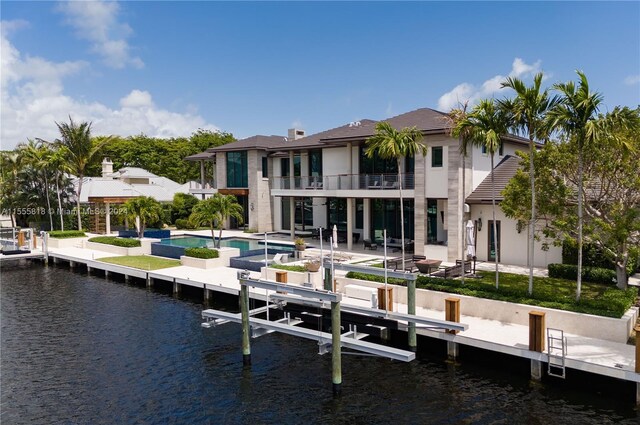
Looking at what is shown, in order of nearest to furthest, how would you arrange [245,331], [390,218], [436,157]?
[245,331] < [436,157] < [390,218]

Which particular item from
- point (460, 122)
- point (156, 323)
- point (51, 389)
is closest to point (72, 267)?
point (156, 323)

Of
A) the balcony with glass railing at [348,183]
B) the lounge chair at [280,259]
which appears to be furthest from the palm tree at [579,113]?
the lounge chair at [280,259]

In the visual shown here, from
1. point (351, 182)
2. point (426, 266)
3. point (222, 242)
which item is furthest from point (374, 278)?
point (222, 242)

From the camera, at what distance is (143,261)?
29375 mm

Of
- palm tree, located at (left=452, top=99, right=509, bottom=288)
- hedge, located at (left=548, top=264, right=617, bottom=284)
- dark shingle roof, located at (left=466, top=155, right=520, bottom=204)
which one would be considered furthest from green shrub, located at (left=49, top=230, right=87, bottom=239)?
hedge, located at (left=548, top=264, right=617, bottom=284)

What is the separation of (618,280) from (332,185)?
57.1 ft

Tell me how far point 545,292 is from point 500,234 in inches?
289

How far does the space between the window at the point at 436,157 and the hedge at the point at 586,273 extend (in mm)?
7642

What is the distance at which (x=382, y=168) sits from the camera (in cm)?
3005

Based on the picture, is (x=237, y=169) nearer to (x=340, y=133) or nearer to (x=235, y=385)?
(x=340, y=133)

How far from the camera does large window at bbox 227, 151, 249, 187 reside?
4084cm

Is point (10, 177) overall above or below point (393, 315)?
above

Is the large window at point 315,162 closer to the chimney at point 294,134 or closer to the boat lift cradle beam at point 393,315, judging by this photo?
the chimney at point 294,134

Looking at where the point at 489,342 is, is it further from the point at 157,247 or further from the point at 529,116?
the point at 157,247
